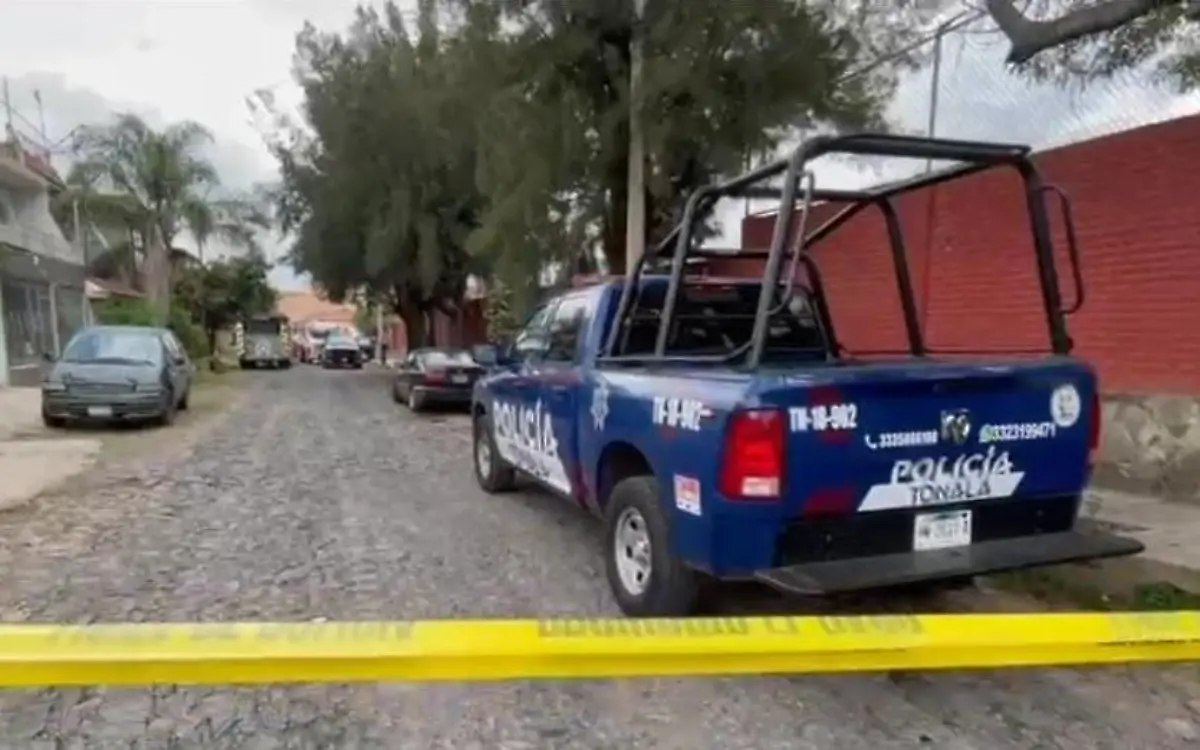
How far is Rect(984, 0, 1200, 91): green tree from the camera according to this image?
5348 mm

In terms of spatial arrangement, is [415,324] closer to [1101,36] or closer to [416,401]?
[416,401]

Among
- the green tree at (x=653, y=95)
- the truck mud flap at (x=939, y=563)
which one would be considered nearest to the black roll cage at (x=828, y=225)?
the truck mud flap at (x=939, y=563)

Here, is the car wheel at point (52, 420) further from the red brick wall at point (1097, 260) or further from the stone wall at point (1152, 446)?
the stone wall at point (1152, 446)

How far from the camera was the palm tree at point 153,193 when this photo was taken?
32844 millimetres

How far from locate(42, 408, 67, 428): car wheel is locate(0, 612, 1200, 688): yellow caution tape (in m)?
12.7

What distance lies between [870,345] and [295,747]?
8.69m

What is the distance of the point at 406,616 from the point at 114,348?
1198 centimetres

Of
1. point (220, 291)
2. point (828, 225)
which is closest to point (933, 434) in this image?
point (828, 225)

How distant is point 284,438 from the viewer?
13312 mm

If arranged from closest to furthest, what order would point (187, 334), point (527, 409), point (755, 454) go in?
point (755, 454), point (527, 409), point (187, 334)

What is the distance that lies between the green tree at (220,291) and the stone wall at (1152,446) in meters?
43.4

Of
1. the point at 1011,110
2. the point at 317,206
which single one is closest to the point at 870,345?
the point at 1011,110

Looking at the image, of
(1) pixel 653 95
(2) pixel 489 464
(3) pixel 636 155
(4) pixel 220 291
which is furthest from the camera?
(4) pixel 220 291

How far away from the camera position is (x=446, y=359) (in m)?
17.4
